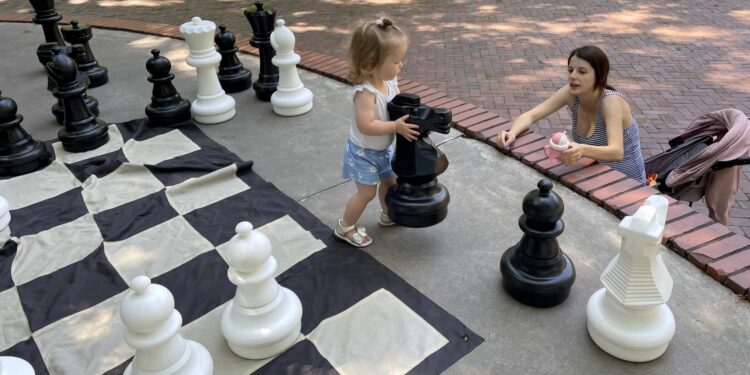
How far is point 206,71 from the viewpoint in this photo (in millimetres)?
3340

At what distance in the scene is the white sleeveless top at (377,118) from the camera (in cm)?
211

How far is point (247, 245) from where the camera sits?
1.63 meters

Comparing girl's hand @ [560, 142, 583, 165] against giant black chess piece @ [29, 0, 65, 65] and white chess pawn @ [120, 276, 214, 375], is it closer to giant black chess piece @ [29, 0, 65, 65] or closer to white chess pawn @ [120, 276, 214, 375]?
white chess pawn @ [120, 276, 214, 375]

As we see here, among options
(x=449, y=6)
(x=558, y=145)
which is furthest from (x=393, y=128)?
(x=449, y=6)

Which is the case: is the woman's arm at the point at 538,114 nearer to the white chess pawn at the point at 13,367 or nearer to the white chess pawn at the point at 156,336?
the white chess pawn at the point at 156,336

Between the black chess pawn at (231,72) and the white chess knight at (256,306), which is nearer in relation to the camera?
the white chess knight at (256,306)

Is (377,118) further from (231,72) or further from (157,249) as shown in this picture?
(231,72)

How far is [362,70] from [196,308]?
106cm

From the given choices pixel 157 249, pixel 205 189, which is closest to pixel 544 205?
pixel 157 249

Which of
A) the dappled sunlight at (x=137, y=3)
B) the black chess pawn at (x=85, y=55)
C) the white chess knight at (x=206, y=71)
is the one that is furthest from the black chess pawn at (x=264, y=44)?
the dappled sunlight at (x=137, y=3)

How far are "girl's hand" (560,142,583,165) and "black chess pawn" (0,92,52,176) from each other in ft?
8.78

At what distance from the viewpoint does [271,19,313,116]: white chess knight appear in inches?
132

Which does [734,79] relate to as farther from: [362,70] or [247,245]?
[247,245]

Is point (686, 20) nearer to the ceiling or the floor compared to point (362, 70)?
nearer to the floor
